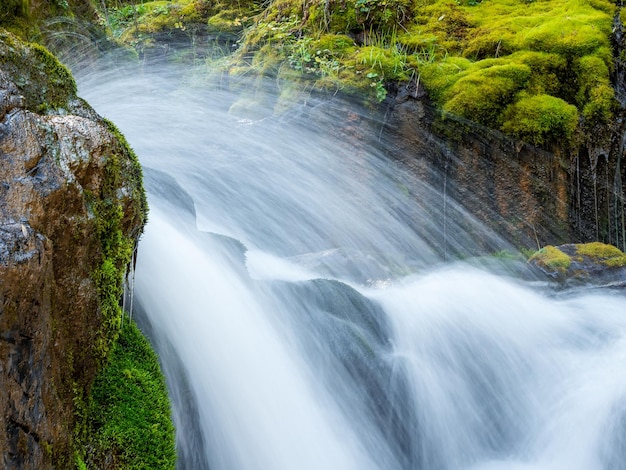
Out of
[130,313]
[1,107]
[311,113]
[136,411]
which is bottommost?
[136,411]

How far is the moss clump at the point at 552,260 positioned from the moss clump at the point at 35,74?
4191mm

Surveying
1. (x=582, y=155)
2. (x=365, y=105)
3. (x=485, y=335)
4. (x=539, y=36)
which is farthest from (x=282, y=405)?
(x=539, y=36)

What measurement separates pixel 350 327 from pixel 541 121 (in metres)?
3.21

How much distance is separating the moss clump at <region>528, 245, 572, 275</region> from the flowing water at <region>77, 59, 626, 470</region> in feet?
0.87

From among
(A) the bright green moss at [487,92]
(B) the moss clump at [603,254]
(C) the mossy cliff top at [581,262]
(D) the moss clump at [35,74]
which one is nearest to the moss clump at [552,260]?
Answer: (C) the mossy cliff top at [581,262]

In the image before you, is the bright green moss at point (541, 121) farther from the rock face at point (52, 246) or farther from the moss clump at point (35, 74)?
the moss clump at point (35, 74)

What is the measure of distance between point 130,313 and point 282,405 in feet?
3.65

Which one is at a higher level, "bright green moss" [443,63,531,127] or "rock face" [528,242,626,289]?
"bright green moss" [443,63,531,127]

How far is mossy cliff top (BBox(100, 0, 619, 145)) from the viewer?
523cm

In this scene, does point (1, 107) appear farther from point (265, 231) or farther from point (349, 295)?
point (265, 231)

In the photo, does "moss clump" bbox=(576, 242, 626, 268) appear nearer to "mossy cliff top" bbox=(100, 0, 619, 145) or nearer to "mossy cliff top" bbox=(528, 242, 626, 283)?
"mossy cliff top" bbox=(528, 242, 626, 283)

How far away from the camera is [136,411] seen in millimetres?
2076

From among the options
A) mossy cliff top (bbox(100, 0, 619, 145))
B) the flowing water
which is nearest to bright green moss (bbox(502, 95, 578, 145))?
mossy cliff top (bbox(100, 0, 619, 145))

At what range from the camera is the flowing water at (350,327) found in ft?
9.45
